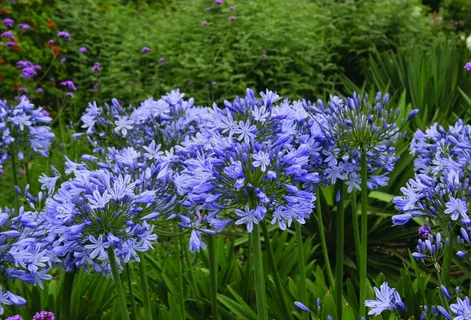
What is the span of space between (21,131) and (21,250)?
5.01 feet

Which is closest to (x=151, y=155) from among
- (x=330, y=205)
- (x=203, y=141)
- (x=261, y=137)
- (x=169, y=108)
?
(x=203, y=141)

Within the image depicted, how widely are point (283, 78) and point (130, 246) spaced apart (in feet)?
19.8

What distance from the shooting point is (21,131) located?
126 inches

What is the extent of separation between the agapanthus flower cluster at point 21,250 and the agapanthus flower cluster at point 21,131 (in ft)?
4.09

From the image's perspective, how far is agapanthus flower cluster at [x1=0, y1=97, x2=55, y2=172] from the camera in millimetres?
3113

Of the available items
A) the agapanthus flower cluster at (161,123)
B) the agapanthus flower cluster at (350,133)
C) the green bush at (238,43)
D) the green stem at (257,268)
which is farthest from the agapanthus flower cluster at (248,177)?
the green bush at (238,43)

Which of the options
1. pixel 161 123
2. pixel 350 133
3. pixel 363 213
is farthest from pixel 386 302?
pixel 161 123

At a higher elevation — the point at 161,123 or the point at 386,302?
the point at 161,123

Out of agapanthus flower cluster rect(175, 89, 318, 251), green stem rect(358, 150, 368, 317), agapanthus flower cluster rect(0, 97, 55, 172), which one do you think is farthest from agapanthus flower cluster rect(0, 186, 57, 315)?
agapanthus flower cluster rect(0, 97, 55, 172)

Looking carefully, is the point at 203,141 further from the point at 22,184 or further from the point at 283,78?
the point at 283,78

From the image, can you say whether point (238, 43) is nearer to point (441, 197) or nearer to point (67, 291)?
point (67, 291)

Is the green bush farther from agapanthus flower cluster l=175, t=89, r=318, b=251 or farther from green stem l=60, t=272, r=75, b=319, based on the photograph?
agapanthus flower cluster l=175, t=89, r=318, b=251

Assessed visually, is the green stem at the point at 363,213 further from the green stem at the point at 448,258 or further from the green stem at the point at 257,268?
the green stem at the point at 257,268

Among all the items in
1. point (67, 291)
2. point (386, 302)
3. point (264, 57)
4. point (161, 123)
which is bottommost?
point (264, 57)
